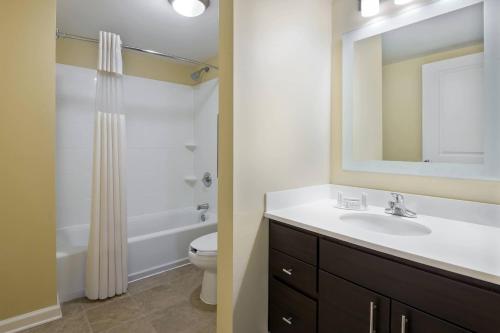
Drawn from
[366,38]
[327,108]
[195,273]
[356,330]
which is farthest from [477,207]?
[195,273]

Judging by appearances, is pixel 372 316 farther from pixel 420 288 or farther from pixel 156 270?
pixel 156 270

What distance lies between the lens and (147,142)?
3127 mm

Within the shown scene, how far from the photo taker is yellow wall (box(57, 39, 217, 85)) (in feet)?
8.39

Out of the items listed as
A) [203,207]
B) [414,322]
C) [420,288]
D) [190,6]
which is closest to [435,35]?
[420,288]

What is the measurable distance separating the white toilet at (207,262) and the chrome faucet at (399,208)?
124 centimetres

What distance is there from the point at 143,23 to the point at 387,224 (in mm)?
2524

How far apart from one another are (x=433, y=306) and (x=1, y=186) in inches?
91.5

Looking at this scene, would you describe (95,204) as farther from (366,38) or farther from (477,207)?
(477,207)

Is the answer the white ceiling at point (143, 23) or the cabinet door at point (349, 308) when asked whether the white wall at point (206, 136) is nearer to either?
the white ceiling at point (143, 23)

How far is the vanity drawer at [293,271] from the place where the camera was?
4.04 feet

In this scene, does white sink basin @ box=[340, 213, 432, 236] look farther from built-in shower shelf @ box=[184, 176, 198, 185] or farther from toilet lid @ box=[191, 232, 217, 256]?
built-in shower shelf @ box=[184, 176, 198, 185]

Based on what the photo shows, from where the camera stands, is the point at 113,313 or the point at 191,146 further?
the point at 191,146

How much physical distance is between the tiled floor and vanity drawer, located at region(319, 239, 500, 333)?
3.68 ft

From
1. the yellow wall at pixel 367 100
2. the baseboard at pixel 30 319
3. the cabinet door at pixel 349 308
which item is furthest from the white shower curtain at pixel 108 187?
the yellow wall at pixel 367 100
